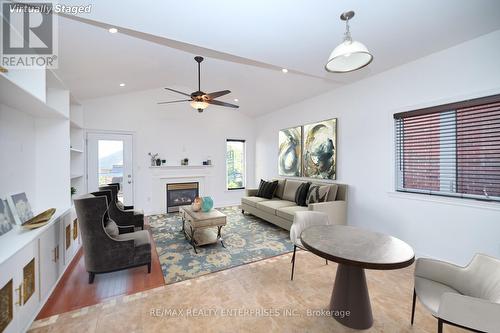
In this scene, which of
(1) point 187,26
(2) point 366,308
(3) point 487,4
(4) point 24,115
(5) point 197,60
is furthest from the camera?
(5) point 197,60

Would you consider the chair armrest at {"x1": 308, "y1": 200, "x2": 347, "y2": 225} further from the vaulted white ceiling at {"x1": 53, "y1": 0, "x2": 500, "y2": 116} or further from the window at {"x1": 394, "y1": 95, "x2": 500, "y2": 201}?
the vaulted white ceiling at {"x1": 53, "y1": 0, "x2": 500, "y2": 116}

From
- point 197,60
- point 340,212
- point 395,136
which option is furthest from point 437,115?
point 197,60

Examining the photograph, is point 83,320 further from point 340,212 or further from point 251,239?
point 340,212

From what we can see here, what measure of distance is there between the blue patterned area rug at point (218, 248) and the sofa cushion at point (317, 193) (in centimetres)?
83

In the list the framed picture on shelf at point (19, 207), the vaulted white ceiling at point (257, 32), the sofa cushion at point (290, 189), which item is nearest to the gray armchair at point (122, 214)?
the framed picture on shelf at point (19, 207)

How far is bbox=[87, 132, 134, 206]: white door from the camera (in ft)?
16.3

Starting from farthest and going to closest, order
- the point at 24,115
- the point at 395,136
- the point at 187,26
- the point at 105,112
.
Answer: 1. the point at 105,112
2. the point at 395,136
3. the point at 24,115
4. the point at 187,26

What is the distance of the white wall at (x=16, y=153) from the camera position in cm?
210

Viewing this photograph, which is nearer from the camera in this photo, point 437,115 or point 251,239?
point 437,115

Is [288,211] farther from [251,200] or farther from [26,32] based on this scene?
[26,32]

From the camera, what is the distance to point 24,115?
98.0 inches

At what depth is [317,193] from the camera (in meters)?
4.13

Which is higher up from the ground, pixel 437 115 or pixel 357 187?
pixel 437 115

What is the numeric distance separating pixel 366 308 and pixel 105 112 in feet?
19.8
